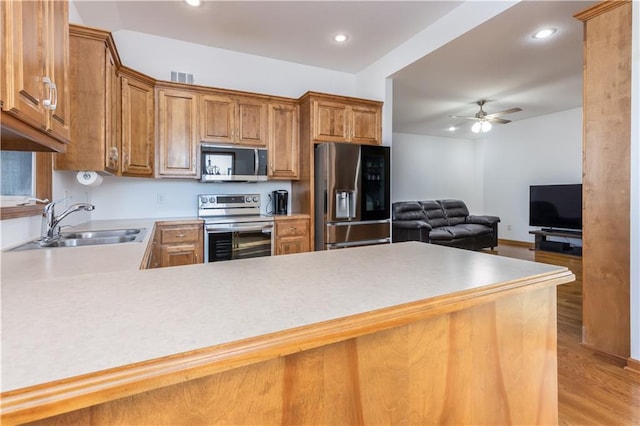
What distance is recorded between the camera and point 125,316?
0.63 meters

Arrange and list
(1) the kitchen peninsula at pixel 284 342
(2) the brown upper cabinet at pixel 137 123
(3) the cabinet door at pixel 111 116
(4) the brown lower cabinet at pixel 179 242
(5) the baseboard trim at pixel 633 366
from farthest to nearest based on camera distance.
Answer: (4) the brown lower cabinet at pixel 179 242 < (2) the brown upper cabinet at pixel 137 123 < (3) the cabinet door at pixel 111 116 < (5) the baseboard trim at pixel 633 366 < (1) the kitchen peninsula at pixel 284 342

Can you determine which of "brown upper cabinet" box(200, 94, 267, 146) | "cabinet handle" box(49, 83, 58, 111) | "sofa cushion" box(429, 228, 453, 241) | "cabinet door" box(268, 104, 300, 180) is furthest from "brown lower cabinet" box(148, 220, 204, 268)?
"sofa cushion" box(429, 228, 453, 241)

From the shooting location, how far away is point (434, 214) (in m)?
6.70

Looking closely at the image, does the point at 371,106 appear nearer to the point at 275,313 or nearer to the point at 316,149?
the point at 316,149

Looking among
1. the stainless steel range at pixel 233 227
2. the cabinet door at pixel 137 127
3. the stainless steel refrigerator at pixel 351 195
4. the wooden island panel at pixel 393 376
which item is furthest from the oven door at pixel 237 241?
Answer: the wooden island panel at pixel 393 376

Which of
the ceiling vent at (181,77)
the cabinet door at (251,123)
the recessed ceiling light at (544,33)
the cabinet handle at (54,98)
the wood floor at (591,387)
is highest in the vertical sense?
the recessed ceiling light at (544,33)

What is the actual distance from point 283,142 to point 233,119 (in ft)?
2.02

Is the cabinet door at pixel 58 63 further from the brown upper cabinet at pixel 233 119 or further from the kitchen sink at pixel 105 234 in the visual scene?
the brown upper cabinet at pixel 233 119

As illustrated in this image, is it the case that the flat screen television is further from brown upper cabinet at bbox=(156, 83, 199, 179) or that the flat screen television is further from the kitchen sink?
the kitchen sink

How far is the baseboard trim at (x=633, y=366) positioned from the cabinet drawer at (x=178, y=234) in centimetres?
346

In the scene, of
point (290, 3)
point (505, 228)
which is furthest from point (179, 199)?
point (505, 228)

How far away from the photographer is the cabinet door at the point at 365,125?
3691 mm

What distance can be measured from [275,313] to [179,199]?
129 inches

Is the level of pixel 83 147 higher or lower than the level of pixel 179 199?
higher
